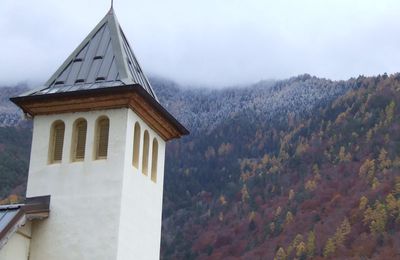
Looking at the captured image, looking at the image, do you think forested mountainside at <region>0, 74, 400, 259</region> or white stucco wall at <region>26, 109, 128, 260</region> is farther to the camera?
forested mountainside at <region>0, 74, 400, 259</region>

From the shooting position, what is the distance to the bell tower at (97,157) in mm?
18375

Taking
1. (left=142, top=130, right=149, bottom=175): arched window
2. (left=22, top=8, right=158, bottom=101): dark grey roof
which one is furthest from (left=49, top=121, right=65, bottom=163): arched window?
(left=142, top=130, right=149, bottom=175): arched window

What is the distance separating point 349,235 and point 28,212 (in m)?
134

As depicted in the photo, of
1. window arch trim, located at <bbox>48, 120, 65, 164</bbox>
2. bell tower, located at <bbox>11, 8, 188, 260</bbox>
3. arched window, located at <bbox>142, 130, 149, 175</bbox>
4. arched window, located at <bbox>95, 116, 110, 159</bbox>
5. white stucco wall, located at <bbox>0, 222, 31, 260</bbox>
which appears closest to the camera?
white stucco wall, located at <bbox>0, 222, 31, 260</bbox>

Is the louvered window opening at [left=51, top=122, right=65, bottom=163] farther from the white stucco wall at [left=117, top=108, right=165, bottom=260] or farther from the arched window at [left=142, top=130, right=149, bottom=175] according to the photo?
the arched window at [left=142, top=130, right=149, bottom=175]

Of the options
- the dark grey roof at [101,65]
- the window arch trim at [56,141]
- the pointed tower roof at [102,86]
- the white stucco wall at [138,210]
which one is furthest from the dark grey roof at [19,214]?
the dark grey roof at [101,65]

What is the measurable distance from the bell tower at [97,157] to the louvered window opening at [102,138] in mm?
22

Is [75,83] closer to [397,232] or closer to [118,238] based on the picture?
[118,238]

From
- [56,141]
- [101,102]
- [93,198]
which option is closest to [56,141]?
[56,141]

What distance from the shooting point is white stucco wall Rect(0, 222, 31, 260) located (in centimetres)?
1766

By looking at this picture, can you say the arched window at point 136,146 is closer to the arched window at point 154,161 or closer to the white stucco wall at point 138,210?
the white stucco wall at point 138,210

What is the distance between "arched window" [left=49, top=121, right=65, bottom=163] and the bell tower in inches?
0.9

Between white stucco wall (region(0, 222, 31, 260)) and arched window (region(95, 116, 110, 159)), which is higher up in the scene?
arched window (region(95, 116, 110, 159))

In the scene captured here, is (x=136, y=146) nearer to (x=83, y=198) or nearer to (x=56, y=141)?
(x=83, y=198)
